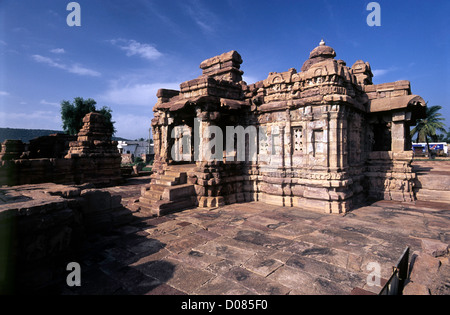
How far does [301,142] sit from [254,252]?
4486 mm

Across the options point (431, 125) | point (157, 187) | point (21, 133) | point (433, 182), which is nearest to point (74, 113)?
point (157, 187)

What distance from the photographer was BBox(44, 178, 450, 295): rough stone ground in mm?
3252

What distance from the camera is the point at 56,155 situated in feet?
64.0

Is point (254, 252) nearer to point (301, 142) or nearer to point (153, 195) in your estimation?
point (301, 142)

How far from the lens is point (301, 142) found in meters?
7.68

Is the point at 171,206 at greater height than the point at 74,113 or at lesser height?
lesser

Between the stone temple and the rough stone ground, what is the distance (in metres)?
1.00

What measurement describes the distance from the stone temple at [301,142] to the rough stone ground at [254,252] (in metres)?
1.00

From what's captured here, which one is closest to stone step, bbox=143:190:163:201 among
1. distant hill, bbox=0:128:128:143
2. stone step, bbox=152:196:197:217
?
stone step, bbox=152:196:197:217

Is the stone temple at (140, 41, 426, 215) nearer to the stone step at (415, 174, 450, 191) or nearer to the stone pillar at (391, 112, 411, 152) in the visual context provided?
the stone pillar at (391, 112, 411, 152)

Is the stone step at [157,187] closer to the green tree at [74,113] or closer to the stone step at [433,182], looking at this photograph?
the stone step at [433,182]

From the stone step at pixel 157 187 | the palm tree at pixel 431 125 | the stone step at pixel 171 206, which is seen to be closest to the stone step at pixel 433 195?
the stone step at pixel 171 206
